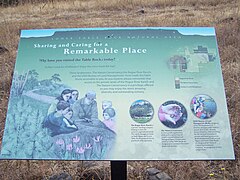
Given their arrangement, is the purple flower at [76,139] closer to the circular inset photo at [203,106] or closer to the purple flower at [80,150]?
the purple flower at [80,150]

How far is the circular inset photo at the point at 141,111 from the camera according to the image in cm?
204

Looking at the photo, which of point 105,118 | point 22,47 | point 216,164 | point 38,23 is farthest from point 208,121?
point 38,23

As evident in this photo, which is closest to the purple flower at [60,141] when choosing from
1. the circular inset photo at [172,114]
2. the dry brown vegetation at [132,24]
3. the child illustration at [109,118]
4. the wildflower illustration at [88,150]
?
the wildflower illustration at [88,150]

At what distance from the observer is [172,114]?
2.05 metres

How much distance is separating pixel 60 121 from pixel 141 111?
1.50 ft

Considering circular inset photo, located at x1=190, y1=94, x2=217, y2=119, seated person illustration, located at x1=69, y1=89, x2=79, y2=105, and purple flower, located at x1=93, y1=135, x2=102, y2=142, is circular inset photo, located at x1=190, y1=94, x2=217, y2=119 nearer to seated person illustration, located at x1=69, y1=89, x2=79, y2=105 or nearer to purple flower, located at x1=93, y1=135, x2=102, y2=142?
purple flower, located at x1=93, y1=135, x2=102, y2=142

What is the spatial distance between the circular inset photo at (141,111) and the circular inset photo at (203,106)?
0.80 ft

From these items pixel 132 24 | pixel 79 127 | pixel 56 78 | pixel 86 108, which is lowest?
pixel 79 127

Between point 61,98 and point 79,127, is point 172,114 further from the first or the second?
point 61,98

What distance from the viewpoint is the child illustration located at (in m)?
2.03

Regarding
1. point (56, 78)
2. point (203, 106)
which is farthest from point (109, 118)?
point (203, 106)

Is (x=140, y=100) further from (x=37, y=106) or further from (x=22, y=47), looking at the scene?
(x=22, y=47)

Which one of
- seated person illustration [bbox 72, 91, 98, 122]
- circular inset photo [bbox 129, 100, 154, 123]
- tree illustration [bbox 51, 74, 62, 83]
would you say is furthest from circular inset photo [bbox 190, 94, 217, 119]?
tree illustration [bbox 51, 74, 62, 83]

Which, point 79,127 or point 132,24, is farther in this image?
point 132,24
